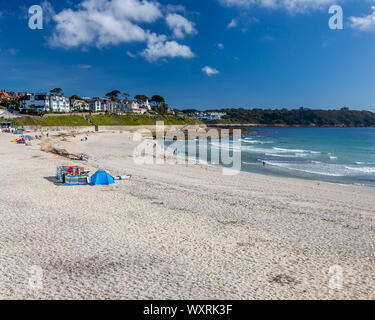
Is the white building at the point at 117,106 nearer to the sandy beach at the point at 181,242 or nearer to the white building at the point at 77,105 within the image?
the white building at the point at 77,105

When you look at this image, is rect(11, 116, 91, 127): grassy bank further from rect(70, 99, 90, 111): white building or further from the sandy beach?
the sandy beach

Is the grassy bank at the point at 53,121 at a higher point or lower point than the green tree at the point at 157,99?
lower

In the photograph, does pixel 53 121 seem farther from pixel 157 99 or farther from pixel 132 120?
pixel 157 99

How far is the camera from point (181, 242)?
9.09m

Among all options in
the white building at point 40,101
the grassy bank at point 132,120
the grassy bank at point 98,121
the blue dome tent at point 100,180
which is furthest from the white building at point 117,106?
the blue dome tent at point 100,180

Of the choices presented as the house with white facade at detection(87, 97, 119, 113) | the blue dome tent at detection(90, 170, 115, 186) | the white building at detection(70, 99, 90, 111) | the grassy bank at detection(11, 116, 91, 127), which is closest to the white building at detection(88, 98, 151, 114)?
the house with white facade at detection(87, 97, 119, 113)

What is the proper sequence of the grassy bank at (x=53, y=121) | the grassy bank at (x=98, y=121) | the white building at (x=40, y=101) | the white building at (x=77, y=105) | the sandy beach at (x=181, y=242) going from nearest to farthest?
the sandy beach at (x=181, y=242) → the grassy bank at (x=53, y=121) → the grassy bank at (x=98, y=121) → the white building at (x=40, y=101) → the white building at (x=77, y=105)

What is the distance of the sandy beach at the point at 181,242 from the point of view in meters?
6.66

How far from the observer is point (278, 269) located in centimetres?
757

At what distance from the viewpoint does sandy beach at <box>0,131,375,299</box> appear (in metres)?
6.66

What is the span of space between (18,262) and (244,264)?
20.2ft
